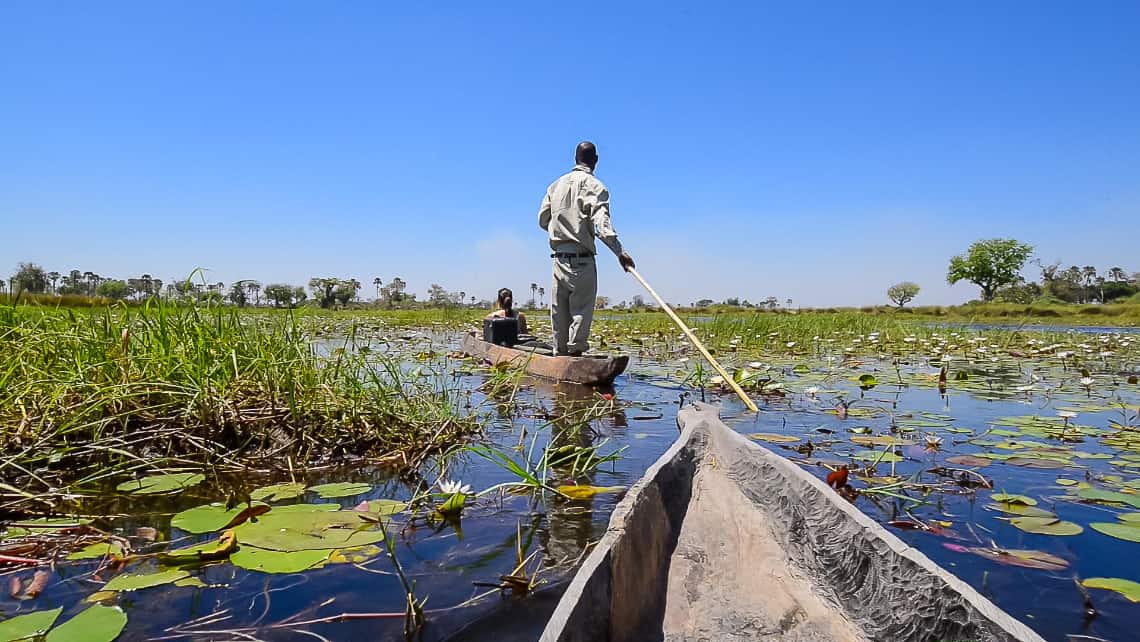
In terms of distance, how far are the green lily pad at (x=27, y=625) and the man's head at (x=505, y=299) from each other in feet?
24.5

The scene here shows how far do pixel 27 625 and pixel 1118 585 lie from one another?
3.07 metres

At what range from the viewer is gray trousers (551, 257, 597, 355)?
6004 mm

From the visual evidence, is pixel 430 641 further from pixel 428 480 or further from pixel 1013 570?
pixel 1013 570

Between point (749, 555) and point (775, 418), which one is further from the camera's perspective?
point (775, 418)

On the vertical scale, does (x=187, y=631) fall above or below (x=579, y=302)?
below

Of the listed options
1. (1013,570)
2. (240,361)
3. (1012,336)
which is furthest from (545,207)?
(1012,336)

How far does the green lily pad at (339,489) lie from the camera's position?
247cm

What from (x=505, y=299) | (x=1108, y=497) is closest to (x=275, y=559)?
(x=1108, y=497)

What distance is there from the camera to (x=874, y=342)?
37.7ft

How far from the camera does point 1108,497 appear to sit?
2549mm

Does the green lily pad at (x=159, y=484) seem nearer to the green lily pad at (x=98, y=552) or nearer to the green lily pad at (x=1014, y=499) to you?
the green lily pad at (x=98, y=552)

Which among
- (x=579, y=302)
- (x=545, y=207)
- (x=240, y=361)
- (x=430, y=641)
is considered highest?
(x=545, y=207)

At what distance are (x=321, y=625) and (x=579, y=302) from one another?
15.7 feet

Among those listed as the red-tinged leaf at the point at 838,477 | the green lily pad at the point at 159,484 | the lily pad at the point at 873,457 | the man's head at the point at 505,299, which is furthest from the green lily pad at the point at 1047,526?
the man's head at the point at 505,299
